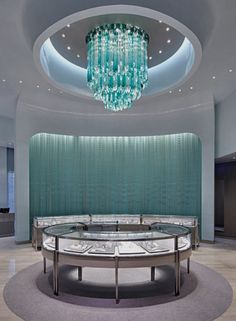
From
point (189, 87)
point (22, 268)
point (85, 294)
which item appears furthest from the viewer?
point (189, 87)

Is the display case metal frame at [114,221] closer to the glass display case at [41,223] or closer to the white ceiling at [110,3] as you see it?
the glass display case at [41,223]

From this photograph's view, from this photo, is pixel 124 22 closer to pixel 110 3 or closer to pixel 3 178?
pixel 110 3

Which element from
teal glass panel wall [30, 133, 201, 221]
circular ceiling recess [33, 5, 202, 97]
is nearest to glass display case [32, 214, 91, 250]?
teal glass panel wall [30, 133, 201, 221]

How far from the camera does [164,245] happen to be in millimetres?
5082

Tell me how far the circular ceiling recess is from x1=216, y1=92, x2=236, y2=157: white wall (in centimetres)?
233

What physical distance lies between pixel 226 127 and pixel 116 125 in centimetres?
416

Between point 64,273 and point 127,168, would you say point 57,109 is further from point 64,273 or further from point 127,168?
point 64,273

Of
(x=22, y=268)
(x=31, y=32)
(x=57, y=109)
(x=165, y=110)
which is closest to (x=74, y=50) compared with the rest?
(x=31, y=32)

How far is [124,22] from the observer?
18.3 ft

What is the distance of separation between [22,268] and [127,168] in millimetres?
5571

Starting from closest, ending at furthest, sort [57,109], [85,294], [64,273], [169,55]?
1. [85,294]
2. [64,273]
3. [169,55]
4. [57,109]

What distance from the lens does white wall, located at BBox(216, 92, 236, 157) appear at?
8781mm

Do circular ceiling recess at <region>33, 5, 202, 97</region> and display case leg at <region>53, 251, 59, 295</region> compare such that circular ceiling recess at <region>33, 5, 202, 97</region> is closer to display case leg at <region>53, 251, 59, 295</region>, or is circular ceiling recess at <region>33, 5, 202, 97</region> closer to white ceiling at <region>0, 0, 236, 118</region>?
white ceiling at <region>0, 0, 236, 118</region>

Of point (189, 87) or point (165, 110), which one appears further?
point (165, 110)
